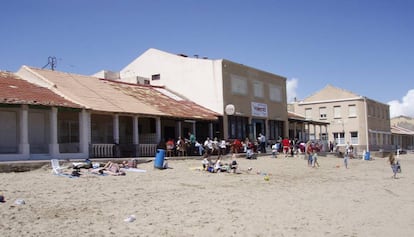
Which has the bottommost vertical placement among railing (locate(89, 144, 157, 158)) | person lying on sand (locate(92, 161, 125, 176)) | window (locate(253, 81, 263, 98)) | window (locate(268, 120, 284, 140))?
person lying on sand (locate(92, 161, 125, 176))

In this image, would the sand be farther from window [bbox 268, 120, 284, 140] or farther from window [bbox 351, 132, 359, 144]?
window [bbox 351, 132, 359, 144]

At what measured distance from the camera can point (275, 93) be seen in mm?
39000

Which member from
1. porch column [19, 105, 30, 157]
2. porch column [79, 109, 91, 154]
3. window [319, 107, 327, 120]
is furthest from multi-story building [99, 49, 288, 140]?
window [319, 107, 327, 120]

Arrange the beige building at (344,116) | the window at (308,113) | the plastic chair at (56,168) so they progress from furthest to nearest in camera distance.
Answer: the window at (308,113) < the beige building at (344,116) < the plastic chair at (56,168)

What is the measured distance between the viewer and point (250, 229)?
1026 centimetres

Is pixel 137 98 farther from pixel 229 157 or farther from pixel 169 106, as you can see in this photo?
pixel 229 157

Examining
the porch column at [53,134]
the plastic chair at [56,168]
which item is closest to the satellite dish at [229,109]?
the porch column at [53,134]

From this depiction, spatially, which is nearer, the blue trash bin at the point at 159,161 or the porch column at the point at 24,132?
the porch column at the point at 24,132

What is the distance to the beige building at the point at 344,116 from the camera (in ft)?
178

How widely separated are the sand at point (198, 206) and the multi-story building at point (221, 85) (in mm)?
13277

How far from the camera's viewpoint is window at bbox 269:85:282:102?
38375 mm

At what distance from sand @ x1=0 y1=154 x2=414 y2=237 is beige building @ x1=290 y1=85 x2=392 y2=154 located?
118 feet

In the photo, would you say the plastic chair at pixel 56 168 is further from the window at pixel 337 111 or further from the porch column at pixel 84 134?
the window at pixel 337 111

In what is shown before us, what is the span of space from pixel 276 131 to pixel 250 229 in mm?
29221
